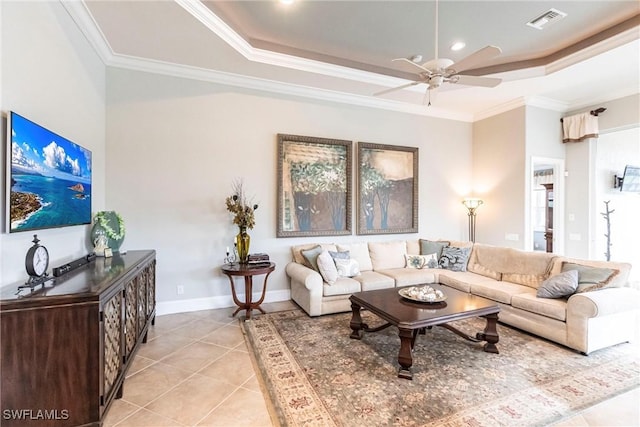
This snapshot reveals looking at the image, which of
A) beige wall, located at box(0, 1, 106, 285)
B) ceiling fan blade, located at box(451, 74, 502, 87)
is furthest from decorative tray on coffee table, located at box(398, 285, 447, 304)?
beige wall, located at box(0, 1, 106, 285)

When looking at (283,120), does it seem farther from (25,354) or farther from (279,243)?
(25,354)

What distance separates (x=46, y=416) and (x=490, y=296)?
13.7ft

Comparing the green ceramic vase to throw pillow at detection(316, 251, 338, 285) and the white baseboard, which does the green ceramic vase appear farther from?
throw pillow at detection(316, 251, 338, 285)

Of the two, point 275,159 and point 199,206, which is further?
point 275,159

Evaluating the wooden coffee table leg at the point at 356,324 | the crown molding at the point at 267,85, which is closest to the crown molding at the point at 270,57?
the crown molding at the point at 267,85

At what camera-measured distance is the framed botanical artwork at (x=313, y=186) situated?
4453 millimetres

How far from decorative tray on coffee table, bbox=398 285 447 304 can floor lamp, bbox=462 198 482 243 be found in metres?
3.15

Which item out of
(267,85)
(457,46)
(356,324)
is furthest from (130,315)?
(457,46)

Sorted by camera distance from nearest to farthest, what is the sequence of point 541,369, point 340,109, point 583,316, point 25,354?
point 25,354 < point 541,369 < point 583,316 < point 340,109

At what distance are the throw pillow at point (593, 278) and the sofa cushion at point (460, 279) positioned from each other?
102 cm

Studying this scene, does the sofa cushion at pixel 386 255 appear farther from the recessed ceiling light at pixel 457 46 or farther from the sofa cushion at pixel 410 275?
the recessed ceiling light at pixel 457 46

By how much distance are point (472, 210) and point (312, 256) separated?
3.60m

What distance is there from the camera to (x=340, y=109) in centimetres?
487

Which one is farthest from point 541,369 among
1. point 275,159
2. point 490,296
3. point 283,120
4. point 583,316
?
point 283,120
